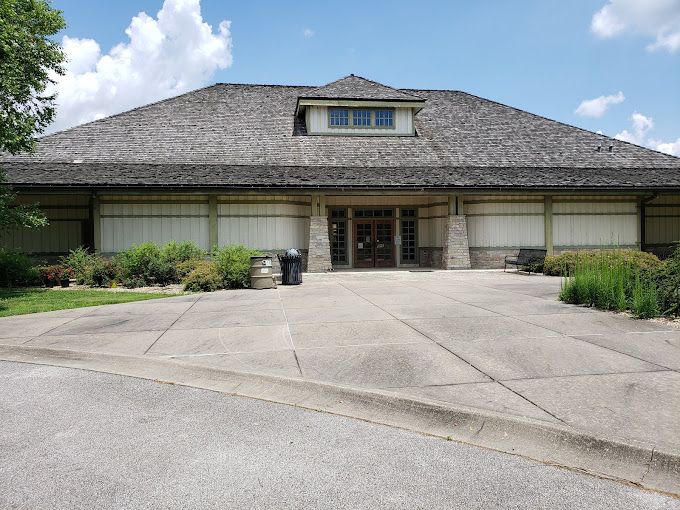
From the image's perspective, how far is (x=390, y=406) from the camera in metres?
4.30

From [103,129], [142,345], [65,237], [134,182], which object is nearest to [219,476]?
[142,345]

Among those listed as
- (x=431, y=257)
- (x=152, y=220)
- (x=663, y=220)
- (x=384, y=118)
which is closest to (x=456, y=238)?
(x=431, y=257)

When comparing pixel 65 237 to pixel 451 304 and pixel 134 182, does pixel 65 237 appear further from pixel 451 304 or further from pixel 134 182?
pixel 451 304

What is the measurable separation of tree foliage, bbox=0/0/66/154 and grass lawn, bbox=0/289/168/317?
3.91 m

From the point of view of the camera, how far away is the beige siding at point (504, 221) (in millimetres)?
20203

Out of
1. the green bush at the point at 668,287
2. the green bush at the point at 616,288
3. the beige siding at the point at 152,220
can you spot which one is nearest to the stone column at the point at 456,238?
the green bush at the point at 616,288

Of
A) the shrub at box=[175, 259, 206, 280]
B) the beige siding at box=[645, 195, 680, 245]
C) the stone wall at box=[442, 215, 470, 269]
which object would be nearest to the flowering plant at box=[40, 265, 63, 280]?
the shrub at box=[175, 259, 206, 280]

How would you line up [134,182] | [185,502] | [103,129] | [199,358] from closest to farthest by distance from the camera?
1. [185,502]
2. [199,358]
3. [134,182]
4. [103,129]

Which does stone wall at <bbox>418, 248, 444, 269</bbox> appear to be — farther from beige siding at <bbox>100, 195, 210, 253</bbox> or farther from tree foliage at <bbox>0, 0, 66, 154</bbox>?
tree foliage at <bbox>0, 0, 66, 154</bbox>

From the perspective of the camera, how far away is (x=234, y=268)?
44.9 feet

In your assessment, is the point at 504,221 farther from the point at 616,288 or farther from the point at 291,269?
the point at 616,288

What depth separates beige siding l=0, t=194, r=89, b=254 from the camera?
1855cm

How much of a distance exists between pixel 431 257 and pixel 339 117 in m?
7.80

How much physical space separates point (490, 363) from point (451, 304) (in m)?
4.56
